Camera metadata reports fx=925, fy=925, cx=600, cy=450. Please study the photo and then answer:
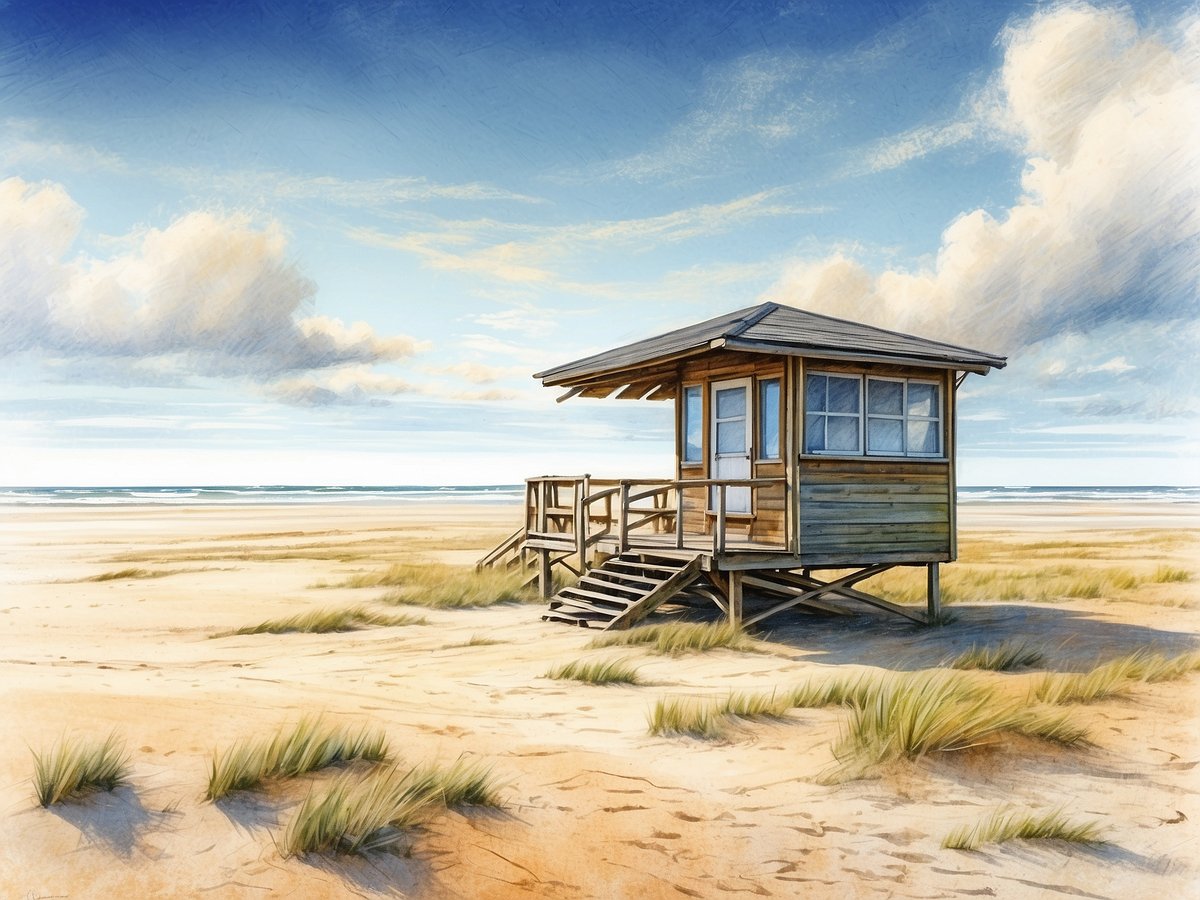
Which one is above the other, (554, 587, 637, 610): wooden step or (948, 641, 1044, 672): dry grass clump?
(554, 587, 637, 610): wooden step

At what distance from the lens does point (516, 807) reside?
18.0 feet

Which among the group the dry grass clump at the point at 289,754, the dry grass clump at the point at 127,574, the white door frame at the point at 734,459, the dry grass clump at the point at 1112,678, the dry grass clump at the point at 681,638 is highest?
the white door frame at the point at 734,459

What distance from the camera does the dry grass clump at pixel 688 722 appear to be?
23.1 feet

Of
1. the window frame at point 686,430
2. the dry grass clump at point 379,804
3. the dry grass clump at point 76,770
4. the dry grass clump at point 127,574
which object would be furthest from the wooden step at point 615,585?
the dry grass clump at point 127,574

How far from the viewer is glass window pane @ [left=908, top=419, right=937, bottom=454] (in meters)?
13.4

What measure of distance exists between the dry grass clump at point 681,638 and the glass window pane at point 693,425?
367cm

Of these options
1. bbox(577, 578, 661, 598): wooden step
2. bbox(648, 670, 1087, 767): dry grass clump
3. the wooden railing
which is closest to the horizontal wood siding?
the wooden railing

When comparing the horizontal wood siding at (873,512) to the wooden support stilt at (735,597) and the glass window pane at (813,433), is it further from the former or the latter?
the wooden support stilt at (735,597)

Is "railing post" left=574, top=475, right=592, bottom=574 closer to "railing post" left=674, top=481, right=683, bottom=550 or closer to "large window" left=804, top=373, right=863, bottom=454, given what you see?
"railing post" left=674, top=481, right=683, bottom=550

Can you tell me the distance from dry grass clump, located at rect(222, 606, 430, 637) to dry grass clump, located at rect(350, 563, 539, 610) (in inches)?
71.5

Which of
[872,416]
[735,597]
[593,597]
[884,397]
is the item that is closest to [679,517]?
[735,597]

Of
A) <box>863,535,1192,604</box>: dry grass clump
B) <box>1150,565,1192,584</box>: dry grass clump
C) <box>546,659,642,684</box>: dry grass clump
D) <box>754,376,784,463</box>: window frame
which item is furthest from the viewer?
<box>1150,565,1192,584</box>: dry grass clump

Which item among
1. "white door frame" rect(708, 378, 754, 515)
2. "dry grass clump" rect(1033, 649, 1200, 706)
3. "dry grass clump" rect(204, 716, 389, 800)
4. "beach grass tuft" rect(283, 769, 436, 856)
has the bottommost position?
"dry grass clump" rect(1033, 649, 1200, 706)

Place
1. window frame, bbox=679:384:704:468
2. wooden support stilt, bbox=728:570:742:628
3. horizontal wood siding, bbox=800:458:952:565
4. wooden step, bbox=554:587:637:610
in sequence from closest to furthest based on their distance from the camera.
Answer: wooden support stilt, bbox=728:570:742:628 → horizontal wood siding, bbox=800:458:952:565 → wooden step, bbox=554:587:637:610 → window frame, bbox=679:384:704:468
